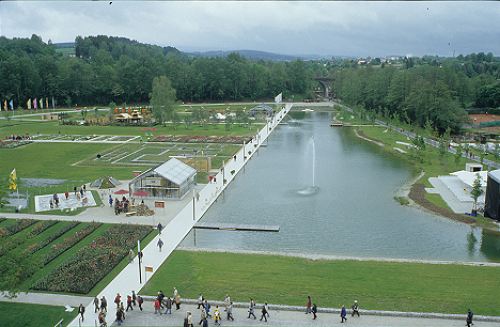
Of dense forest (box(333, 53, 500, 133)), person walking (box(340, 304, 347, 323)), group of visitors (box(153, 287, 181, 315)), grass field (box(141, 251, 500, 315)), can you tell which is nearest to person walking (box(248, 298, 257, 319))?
A: grass field (box(141, 251, 500, 315))

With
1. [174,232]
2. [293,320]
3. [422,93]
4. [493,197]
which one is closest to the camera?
[293,320]

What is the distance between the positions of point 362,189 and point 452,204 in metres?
6.80

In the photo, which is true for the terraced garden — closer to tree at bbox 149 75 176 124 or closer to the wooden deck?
the wooden deck

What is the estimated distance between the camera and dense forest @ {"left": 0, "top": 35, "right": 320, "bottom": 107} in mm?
96062

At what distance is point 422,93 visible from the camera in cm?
6575

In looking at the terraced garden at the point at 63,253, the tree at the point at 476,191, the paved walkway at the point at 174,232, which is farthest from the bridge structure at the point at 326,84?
the terraced garden at the point at 63,253

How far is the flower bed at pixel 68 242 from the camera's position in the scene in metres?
24.1

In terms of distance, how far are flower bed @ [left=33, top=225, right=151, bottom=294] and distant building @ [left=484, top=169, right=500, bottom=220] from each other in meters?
20.9

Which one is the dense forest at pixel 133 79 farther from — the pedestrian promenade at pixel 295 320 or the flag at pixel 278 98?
the pedestrian promenade at pixel 295 320

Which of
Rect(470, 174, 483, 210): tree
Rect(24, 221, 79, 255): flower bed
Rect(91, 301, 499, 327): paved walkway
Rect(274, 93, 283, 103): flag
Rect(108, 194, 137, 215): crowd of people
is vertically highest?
Rect(274, 93, 283, 103): flag

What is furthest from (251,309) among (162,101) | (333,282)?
(162,101)

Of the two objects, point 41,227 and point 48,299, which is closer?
point 48,299

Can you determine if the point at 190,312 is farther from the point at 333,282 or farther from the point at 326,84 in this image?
the point at 326,84

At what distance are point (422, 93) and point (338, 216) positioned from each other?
4091 cm
